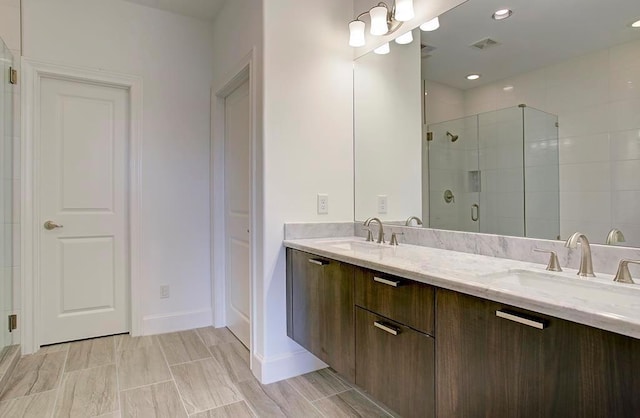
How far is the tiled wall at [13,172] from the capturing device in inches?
95.4

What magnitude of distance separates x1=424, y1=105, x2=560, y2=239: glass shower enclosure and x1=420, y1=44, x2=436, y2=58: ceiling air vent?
0.41 meters

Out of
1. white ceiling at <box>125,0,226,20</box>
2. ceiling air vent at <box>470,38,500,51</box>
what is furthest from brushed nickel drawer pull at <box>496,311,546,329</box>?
white ceiling at <box>125,0,226,20</box>

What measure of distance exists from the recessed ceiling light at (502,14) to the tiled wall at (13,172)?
9.90 ft

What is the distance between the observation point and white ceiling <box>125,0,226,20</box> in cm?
284

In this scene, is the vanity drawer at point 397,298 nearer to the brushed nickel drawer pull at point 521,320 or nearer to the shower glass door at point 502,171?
the brushed nickel drawer pull at point 521,320

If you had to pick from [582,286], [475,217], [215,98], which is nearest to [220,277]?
[215,98]

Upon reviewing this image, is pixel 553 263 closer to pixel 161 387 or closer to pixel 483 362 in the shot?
pixel 483 362

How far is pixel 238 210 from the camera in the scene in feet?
9.39

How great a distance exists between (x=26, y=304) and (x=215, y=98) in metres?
2.08

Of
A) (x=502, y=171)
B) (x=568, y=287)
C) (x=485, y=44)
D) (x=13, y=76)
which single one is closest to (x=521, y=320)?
(x=568, y=287)

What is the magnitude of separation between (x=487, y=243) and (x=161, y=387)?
1954 mm

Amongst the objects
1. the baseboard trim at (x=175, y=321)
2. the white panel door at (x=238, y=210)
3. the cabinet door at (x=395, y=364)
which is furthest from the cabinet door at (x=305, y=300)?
the baseboard trim at (x=175, y=321)

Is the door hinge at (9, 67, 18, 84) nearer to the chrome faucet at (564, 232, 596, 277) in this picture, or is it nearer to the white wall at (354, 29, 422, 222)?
the white wall at (354, 29, 422, 222)

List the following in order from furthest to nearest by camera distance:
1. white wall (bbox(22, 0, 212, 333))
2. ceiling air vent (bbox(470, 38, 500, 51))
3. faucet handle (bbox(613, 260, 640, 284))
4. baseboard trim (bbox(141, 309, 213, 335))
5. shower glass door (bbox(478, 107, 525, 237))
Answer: baseboard trim (bbox(141, 309, 213, 335)) → white wall (bbox(22, 0, 212, 333)) → ceiling air vent (bbox(470, 38, 500, 51)) → shower glass door (bbox(478, 107, 525, 237)) → faucet handle (bbox(613, 260, 640, 284))
